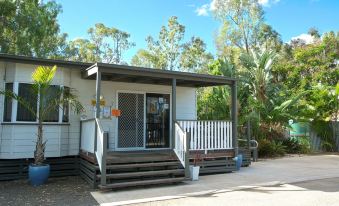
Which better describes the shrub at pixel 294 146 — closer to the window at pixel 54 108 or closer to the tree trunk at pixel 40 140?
the window at pixel 54 108

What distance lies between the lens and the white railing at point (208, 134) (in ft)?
33.6

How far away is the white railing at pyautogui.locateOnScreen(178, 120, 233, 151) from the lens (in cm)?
1024

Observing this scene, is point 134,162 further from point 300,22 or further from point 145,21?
point 300,22

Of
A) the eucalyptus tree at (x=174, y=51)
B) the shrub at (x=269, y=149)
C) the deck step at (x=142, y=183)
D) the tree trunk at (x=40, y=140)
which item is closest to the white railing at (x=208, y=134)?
the deck step at (x=142, y=183)

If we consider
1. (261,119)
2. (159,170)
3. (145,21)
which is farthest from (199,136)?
(145,21)

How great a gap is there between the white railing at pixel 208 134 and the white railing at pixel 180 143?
0.46 metres

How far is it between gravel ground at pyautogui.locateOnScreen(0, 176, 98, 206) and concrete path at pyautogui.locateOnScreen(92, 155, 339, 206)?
438 millimetres

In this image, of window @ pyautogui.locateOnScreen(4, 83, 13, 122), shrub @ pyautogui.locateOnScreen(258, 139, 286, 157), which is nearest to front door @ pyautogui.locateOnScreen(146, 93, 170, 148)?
window @ pyautogui.locateOnScreen(4, 83, 13, 122)

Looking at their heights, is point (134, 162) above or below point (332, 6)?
below

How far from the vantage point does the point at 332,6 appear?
24.1 meters

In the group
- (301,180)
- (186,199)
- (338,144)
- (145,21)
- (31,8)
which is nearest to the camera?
(186,199)

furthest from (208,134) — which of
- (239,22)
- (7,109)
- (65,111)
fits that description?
(239,22)

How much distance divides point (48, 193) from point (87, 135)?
2114mm

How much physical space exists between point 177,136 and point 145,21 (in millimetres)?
25490
